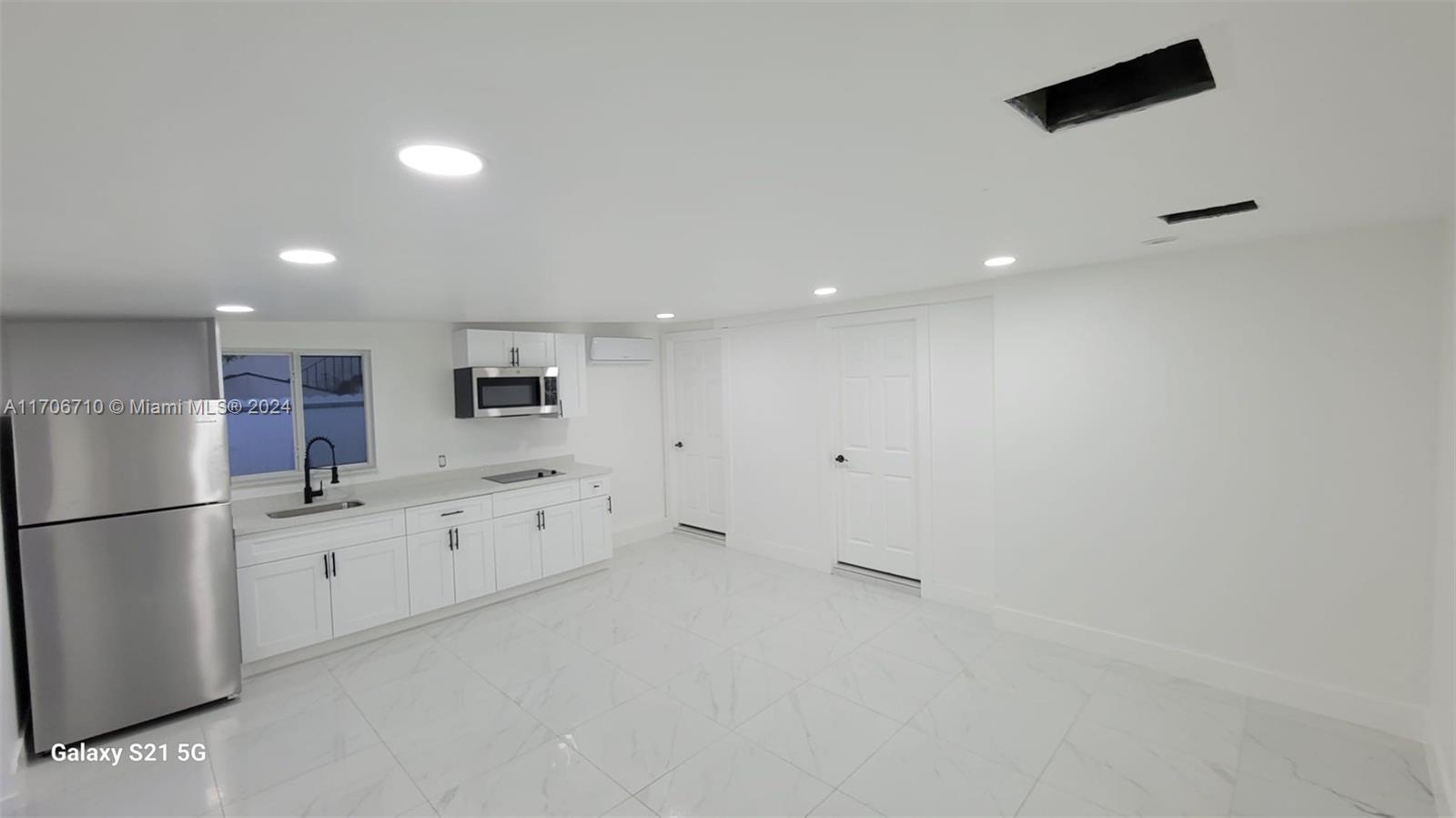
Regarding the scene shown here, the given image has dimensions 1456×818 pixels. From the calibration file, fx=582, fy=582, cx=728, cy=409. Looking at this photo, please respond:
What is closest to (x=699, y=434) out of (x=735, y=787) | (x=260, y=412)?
(x=260, y=412)

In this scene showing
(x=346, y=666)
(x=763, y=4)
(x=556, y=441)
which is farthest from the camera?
(x=556, y=441)

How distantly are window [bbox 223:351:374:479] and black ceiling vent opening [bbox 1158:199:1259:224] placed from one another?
4.88 metres

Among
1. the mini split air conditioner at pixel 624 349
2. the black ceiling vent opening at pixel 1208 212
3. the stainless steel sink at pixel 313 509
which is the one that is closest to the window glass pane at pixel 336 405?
the stainless steel sink at pixel 313 509

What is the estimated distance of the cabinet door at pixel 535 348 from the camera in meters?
4.88

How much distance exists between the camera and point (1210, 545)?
3.01 metres

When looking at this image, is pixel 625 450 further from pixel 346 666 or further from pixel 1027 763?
pixel 1027 763

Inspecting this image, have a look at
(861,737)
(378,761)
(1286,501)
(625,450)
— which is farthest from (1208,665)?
(625,450)

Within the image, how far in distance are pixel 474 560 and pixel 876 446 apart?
10.4ft

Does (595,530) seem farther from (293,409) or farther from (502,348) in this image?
(293,409)

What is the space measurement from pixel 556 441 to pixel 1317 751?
5263mm

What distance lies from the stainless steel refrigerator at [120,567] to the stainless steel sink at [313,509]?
59cm

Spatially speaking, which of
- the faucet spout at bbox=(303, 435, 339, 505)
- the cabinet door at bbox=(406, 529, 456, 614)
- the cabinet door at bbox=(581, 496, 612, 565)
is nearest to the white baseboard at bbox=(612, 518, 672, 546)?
the cabinet door at bbox=(581, 496, 612, 565)

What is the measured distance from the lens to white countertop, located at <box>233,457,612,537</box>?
359 centimetres

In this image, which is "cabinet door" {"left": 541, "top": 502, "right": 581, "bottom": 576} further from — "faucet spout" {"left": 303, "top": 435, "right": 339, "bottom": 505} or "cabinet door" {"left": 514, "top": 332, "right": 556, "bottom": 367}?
"faucet spout" {"left": 303, "top": 435, "right": 339, "bottom": 505}
